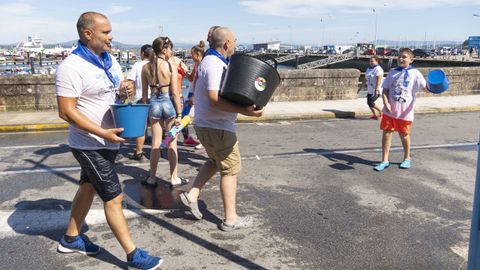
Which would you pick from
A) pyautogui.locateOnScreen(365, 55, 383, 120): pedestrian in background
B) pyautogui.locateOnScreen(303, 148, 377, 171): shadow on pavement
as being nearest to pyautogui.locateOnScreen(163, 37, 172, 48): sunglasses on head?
pyautogui.locateOnScreen(303, 148, 377, 171): shadow on pavement

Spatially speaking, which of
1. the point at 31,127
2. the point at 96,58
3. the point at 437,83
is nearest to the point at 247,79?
the point at 96,58

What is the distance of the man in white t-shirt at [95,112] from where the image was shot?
284 cm

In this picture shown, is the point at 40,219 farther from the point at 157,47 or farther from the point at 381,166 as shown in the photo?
the point at 381,166

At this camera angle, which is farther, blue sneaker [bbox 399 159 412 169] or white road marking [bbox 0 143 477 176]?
blue sneaker [bbox 399 159 412 169]

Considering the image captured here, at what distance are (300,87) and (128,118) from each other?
10793 mm

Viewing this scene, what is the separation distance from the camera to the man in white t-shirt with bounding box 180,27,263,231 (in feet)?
11.5

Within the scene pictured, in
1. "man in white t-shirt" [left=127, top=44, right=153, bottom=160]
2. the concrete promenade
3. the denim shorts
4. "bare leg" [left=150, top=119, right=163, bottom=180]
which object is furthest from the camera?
the concrete promenade

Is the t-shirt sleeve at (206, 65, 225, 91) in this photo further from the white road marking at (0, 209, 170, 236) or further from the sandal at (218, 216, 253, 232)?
the white road marking at (0, 209, 170, 236)

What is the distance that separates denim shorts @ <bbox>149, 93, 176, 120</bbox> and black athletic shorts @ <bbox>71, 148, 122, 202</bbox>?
2.07 meters

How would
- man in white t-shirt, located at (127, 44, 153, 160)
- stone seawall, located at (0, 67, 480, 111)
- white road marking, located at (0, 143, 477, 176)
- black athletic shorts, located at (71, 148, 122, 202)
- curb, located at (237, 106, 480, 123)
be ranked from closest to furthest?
black athletic shorts, located at (71, 148, 122, 202) < white road marking, located at (0, 143, 477, 176) < man in white t-shirt, located at (127, 44, 153, 160) < curb, located at (237, 106, 480, 123) < stone seawall, located at (0, 67, 480, 111)

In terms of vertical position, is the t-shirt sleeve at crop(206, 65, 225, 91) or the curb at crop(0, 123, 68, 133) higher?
the t-shirt sleeve at crop(206, 65, 225, 91)

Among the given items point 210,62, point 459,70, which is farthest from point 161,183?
point 459,70

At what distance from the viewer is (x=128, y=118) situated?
118 inches

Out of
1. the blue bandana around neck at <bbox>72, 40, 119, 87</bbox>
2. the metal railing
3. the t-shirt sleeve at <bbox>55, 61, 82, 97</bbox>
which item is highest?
the metal railing
